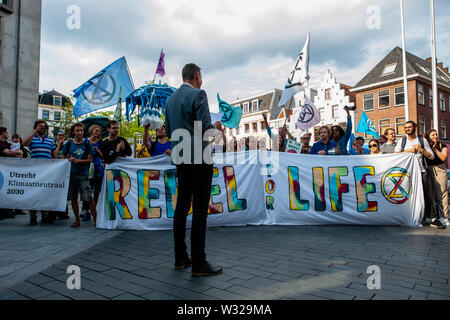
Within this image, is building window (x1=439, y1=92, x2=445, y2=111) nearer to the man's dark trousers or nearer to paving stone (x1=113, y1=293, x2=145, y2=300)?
the man's dark trousers

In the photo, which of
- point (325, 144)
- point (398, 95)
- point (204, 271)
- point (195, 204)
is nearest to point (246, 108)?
point (398, 95)

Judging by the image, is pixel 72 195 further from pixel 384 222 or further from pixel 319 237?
pixel 384 222

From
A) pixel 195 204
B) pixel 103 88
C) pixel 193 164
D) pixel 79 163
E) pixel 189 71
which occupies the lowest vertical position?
pixel 195 204

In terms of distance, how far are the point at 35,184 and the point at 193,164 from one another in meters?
4.41

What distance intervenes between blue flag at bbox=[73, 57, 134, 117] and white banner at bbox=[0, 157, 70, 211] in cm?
139

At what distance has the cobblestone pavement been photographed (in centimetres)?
243

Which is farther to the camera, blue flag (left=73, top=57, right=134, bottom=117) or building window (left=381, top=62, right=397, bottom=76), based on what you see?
building window (left=381, top=62, right=397, bottom=76)

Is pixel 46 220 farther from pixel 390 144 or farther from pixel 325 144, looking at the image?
pixel 390 144

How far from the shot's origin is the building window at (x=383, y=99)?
3120 centimetres

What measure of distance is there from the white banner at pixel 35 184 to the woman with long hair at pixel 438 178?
23.0ft

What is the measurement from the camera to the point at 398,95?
1198 inches

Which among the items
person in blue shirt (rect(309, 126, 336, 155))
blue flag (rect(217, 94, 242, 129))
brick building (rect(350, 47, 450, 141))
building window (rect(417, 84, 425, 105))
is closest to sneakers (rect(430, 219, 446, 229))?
person in blue shirt (rect(309, 126, 336, 155))

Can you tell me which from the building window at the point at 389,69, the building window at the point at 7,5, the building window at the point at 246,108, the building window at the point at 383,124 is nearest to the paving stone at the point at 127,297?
the building window at the point at 7,5
